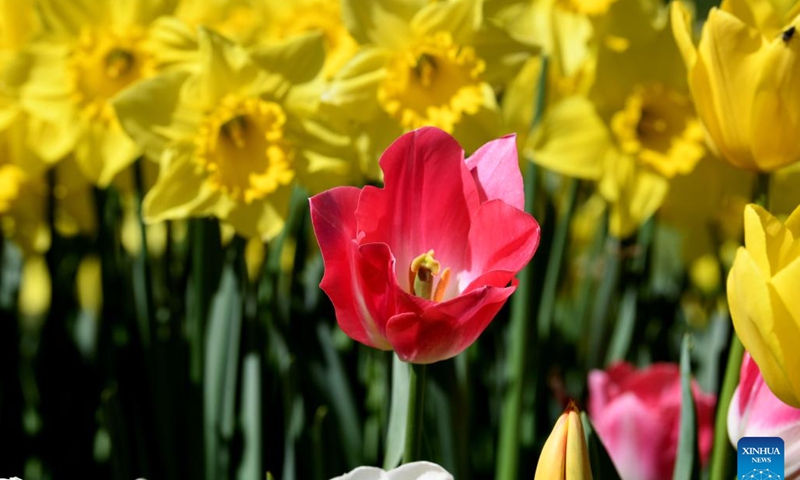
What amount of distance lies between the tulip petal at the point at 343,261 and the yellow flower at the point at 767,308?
24 cm

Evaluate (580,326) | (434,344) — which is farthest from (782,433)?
(580,326)

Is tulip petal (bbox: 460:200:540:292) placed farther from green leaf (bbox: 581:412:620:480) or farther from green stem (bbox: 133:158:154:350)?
green stem (bbox: 133:158:154:350)

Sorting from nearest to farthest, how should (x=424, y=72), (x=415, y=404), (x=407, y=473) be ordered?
1. (x=407, y=473)
2. (x=415, y=404)
3. (x=424, y=72)

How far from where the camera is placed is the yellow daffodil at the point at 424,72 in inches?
50.3

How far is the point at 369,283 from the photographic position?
27.1 inches

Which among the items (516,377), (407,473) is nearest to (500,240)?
(407,473)

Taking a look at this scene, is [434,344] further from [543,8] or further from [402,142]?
[543,8]

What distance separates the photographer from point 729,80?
97cm

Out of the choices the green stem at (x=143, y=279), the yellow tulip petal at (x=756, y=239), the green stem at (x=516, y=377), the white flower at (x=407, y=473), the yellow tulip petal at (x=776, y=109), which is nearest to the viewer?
the white flower at (x=407, y=473)

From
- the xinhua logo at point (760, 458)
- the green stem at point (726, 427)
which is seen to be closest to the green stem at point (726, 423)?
the green stem at point (726, 427)

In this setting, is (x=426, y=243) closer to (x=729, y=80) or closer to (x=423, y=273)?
(x=423, y=273)

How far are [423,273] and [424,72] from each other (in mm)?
645

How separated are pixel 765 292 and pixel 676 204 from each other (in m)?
0.88

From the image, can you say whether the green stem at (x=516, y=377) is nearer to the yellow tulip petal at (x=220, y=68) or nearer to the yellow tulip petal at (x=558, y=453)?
the yellow tulip petal at (x=220, y=68)
